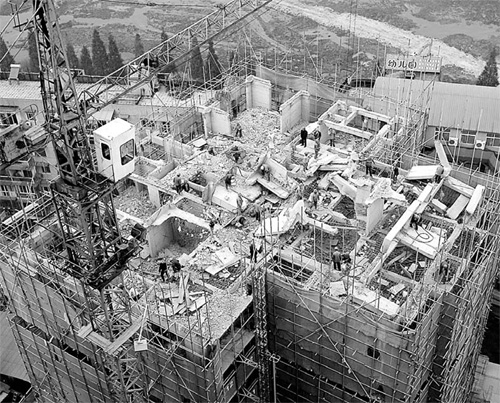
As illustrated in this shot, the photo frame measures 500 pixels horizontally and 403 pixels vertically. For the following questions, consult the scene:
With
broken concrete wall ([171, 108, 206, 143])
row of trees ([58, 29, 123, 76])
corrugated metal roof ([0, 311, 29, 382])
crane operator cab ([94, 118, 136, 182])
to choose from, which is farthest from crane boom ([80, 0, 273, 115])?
row of trees ([58, 29, 123, 76])

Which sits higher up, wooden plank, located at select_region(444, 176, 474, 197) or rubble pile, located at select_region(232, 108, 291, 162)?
wooden plank, located at select_region(444, 176, 474, 197)

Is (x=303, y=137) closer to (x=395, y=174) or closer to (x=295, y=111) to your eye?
(x=295, y=111)

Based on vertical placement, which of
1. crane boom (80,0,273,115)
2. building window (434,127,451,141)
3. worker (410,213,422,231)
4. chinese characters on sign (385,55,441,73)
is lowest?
building window (434,127,451,141)

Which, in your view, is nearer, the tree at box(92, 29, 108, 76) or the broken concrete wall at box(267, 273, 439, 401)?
the broken concrete wall at box(267, 273, 439, 401)

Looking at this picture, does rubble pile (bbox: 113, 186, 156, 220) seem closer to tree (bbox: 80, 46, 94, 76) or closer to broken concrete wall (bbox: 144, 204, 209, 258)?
broken concrete wall (bbox: 144, 204, 209, 258)

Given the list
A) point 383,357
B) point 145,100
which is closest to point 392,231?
point 383,357

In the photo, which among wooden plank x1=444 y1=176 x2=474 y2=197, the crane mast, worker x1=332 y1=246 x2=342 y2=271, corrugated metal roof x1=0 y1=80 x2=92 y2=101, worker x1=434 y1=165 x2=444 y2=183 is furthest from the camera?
corrugated metal roof x1=0 y1=80 x2=92 y2=101

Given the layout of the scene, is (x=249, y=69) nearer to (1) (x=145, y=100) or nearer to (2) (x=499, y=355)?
(1) (x=145, y=100)

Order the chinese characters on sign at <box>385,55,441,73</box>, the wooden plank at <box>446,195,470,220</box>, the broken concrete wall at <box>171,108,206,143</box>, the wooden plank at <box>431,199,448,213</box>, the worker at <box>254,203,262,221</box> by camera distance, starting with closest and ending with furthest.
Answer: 1. the wooden plank at <box>446,195,470,220</box>
2. the wooden plank at <box>431,199,448,213</box>
3. the worker at <box>254,203,262,221</box>
4. the broken concrete wall at <box>171,108,206,143</box>
5. the chinese characters on sign at <box>385,55,441,73</box>
